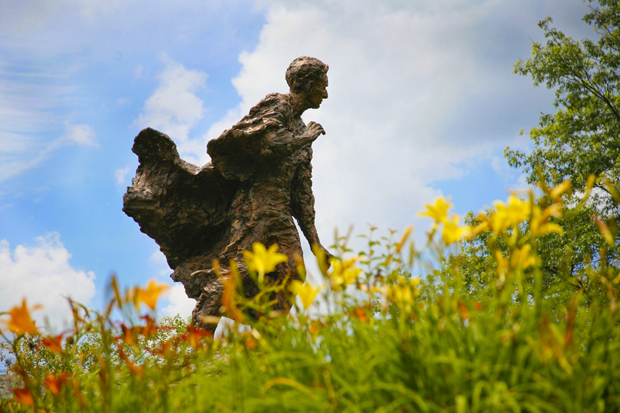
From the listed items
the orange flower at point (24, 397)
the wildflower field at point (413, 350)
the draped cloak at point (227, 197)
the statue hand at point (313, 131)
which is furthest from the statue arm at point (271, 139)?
the orange flower at point (24, 397)

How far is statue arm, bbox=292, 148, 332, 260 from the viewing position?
18.8 feet

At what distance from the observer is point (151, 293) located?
4.89 feet

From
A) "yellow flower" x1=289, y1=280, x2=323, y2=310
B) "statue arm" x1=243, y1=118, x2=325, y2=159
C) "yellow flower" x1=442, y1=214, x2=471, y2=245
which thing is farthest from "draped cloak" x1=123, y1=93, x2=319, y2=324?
"yellow flower" x1=442, y1=214, x2=471, y2=245

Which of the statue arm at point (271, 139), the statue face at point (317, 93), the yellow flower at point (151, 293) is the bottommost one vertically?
the yellow flower at point (151, 293)

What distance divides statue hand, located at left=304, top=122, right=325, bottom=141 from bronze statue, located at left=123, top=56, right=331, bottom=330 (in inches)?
0.5

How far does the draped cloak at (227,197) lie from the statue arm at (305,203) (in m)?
0.01

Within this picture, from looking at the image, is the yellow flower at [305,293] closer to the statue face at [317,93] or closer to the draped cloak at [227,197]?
the draped cloak at [227,197]

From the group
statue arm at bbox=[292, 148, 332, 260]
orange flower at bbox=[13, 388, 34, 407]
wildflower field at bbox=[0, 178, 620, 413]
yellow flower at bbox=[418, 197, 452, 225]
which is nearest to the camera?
wildflower field at bbox=[0, 178, 620, 413]

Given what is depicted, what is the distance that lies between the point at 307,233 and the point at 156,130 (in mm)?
2389

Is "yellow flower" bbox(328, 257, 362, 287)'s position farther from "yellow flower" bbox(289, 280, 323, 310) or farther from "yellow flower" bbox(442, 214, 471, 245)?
"yellow flower" bbox(442, 214, 471, 245)

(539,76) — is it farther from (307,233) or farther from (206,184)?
(206,184)

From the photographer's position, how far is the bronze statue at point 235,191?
491 cm

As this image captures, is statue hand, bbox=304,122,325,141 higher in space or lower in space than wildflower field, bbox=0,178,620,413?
higher

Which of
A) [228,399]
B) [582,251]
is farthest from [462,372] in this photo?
[582,251]
